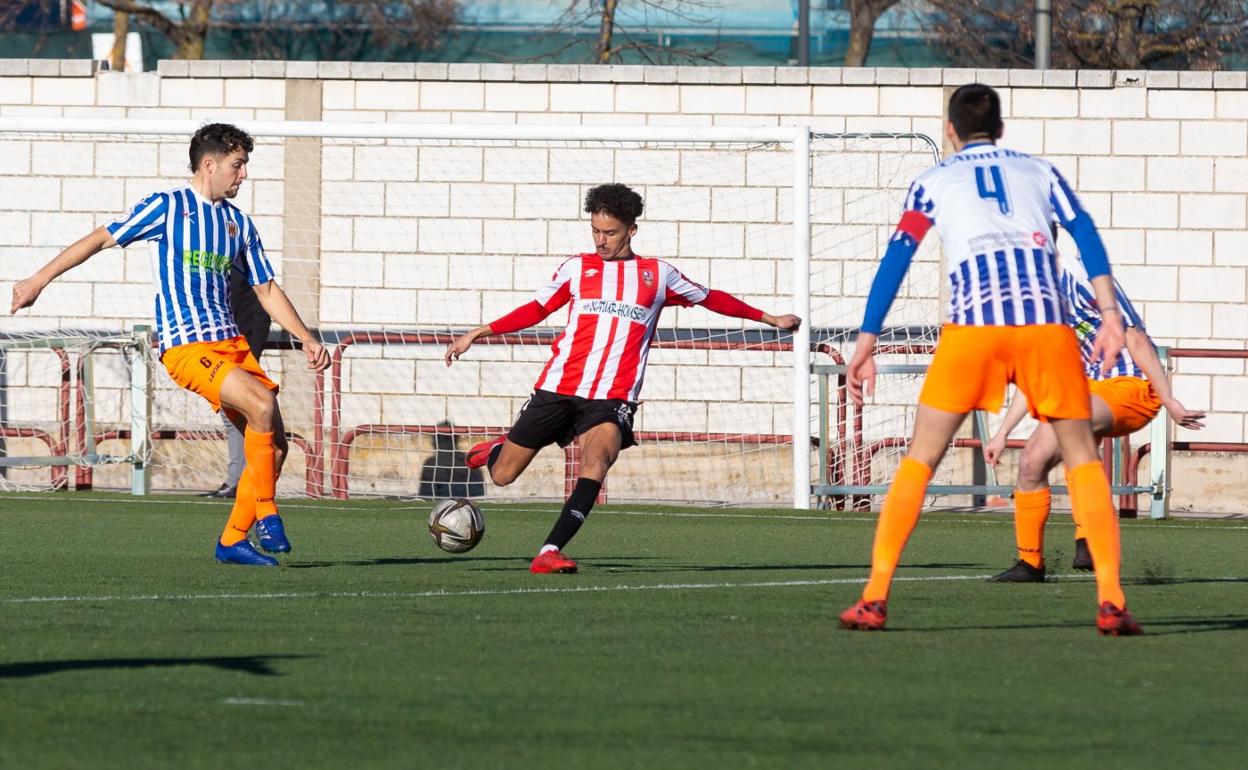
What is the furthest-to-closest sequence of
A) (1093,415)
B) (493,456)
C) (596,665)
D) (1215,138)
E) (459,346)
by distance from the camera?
(1215,138) < (493,456) < (459,346) < (1093,415) < (596,665)

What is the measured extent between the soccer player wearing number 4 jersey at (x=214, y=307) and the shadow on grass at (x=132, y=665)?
318cm

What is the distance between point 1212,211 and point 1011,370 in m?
10.1

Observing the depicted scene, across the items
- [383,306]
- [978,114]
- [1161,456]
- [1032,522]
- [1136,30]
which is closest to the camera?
[978,114]

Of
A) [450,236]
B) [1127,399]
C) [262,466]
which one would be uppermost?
[450,236]

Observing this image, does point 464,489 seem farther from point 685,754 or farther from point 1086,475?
point 685,754

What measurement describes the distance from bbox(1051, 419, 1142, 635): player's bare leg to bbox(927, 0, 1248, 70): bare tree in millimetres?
23193

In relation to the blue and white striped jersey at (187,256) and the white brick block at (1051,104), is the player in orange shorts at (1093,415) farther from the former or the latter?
the white brick block at (1051,104)

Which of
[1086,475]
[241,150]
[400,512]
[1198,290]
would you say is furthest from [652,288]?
[1198,290]

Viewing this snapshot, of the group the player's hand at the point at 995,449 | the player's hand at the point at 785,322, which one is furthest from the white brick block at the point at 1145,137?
the player's hand at the point at 995,449

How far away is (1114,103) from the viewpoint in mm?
15906

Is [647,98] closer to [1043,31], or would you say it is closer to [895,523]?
[1043,31]

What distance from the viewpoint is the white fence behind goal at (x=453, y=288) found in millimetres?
15555

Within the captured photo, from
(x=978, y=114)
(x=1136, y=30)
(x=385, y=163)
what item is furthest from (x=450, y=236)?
(x=1136, y=30)

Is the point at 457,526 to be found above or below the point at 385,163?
below
